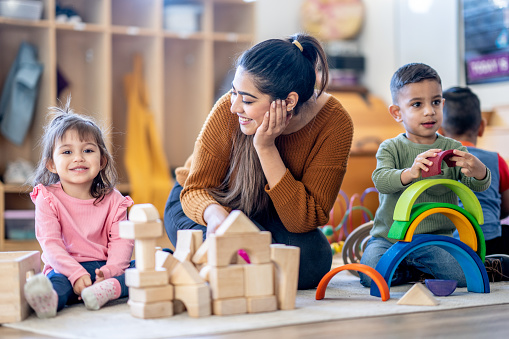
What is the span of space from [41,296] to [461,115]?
4.71ft

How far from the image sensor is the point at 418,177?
5.33 ft

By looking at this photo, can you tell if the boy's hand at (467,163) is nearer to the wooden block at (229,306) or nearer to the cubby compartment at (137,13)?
the wooden block at (229,306)

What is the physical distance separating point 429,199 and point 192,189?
2.04 feet

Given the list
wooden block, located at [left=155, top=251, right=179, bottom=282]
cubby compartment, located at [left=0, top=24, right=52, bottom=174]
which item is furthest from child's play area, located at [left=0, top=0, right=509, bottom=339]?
cubby compartment, located at [left=0, top=24, right=52, bottom=174]

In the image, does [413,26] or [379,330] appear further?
[413,26]

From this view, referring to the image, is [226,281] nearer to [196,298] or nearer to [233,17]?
[196,298]

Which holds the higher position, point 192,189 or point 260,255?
point 192,189

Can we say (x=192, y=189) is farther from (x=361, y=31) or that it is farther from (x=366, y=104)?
(x=361, y=31)

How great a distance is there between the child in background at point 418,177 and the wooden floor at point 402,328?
0.38 metres

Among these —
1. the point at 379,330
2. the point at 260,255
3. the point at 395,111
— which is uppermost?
the point at 395,111

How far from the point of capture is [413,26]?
3631 millimetres

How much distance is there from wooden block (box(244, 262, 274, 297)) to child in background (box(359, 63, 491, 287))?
0.47 meters

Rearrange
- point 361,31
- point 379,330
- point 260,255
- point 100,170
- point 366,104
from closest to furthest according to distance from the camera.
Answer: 1. point 379,330
2. point 260,255
3. point 100,170
4. point 366,104
5. point 361,31

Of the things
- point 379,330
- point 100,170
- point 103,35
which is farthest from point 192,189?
point 103,35
